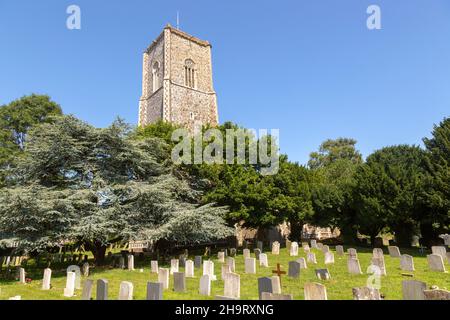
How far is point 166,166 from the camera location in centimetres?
2023

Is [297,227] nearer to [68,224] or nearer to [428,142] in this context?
[428,142]

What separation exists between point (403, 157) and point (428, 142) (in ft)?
8.41

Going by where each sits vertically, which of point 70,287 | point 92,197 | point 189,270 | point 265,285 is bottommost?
point 189,270

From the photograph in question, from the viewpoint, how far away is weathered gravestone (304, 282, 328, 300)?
6832 millimetres

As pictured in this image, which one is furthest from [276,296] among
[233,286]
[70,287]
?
[70,287]

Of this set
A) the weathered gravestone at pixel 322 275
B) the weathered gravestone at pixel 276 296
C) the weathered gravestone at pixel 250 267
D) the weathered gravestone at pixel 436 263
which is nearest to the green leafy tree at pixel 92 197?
the weathered gravestone at pixel 250 267

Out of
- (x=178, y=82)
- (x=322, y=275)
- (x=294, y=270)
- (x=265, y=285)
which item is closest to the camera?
(x=265, y=285)

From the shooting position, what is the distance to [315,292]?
6.90 m

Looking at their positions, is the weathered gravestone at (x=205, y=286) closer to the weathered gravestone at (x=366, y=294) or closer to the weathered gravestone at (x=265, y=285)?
the weathered gravestone at (x=265, y=285)

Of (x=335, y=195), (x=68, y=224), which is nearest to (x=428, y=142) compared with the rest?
(x=335, y=195)

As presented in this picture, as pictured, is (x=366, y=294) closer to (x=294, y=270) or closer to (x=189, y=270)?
(x=294, y=270)

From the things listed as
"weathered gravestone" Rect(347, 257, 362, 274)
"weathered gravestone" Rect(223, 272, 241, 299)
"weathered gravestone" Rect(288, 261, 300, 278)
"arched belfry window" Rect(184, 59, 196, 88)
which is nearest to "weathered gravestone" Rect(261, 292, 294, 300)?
"weathered gravestone" Rect(223, 272, 241, 299)

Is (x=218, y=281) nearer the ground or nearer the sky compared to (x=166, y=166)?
nearer the ground

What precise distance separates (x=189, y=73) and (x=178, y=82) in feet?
9.31
